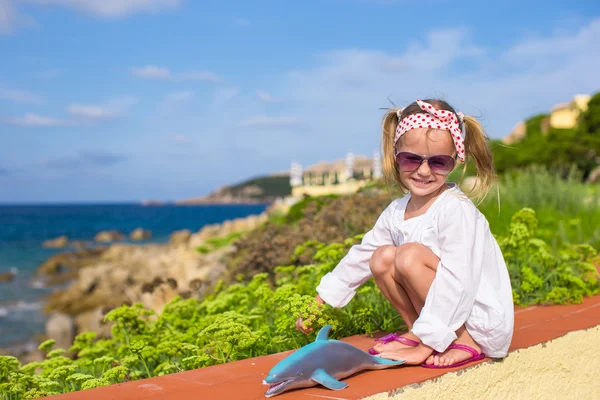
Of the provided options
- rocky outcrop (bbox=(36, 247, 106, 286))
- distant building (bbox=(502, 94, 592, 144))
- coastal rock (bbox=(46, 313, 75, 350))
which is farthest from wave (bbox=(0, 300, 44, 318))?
distant building (bbox=(502, 94, 592, 144))

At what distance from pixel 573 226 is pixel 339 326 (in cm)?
566

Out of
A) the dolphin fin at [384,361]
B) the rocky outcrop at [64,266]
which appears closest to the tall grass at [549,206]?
the dolphin fin at [384,361]

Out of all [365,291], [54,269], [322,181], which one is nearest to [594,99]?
[322,181]

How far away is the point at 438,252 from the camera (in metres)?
2.72

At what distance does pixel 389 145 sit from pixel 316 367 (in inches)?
52.1

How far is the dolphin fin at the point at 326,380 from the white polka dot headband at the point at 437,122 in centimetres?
123

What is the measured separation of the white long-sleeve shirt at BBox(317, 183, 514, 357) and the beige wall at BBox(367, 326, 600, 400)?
145 millimetres

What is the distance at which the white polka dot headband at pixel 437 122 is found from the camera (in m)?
2.77

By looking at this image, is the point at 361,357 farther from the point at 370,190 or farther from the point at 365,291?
the point at 370,190

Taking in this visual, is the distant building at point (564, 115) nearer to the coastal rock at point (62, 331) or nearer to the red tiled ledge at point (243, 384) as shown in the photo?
the coastal rock at point (62, 331)

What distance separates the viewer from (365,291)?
13.1 ft

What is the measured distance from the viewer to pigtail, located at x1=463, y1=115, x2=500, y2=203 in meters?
2.91

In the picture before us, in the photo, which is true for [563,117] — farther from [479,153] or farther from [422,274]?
[422,274]

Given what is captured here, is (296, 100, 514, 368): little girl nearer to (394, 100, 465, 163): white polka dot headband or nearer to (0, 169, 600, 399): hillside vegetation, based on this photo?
(394, 100, 465, 163): white polka dot headband
